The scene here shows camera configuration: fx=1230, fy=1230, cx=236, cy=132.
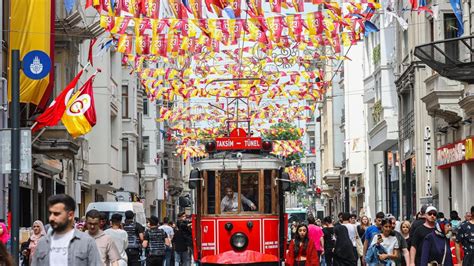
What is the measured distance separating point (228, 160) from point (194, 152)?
3613cm

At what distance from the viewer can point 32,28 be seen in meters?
30.8

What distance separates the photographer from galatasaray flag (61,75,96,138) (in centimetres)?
2769

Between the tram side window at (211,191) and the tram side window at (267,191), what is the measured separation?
104cm

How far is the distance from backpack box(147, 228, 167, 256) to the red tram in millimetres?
1603

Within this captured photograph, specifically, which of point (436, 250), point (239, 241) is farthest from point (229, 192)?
point (436, 250)

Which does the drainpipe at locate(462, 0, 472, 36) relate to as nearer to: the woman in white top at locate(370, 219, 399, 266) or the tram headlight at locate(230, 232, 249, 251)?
the tram headlight at locate(230, 232, 249, 251)

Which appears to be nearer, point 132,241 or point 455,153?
point 132,241

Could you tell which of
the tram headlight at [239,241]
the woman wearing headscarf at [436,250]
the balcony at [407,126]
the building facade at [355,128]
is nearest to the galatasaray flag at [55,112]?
the tram headlight at [239,241]

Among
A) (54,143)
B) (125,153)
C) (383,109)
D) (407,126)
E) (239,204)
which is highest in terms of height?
(383,109)

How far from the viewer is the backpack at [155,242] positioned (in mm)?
26703

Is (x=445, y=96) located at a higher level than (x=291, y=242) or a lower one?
higher

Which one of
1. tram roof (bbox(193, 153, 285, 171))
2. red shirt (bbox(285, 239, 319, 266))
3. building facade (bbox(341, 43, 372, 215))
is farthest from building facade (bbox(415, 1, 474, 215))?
building facade (bbox(341, 43, 372, 215))

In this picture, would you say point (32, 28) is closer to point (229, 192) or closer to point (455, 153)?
point (229, 192)

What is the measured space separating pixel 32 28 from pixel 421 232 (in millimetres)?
15736
